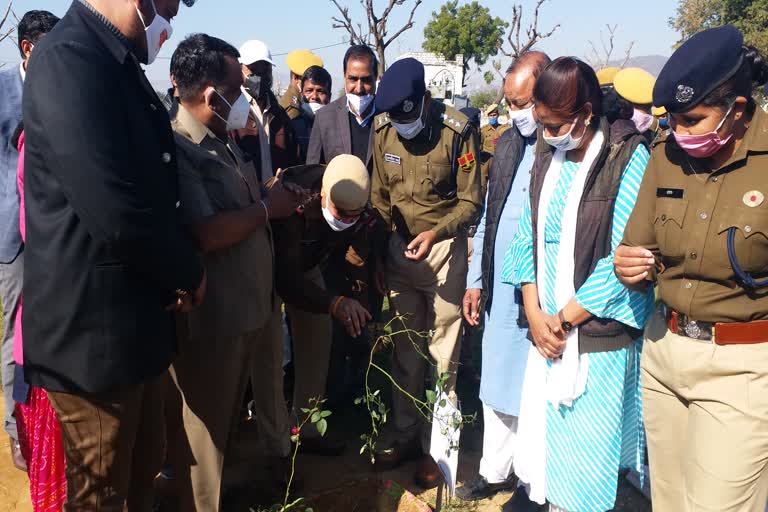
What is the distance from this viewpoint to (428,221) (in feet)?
11.0

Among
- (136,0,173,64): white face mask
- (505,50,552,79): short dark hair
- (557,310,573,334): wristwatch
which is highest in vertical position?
(505,50,552,79): short dark hair

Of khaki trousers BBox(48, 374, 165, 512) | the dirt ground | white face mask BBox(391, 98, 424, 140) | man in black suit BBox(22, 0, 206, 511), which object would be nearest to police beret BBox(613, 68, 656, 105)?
white face mask BBox(391, 98, 424, 140)

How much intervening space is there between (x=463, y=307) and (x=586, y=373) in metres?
0.96

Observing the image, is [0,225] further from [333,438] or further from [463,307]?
[463,307]

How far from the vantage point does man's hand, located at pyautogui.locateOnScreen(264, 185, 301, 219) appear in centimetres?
237

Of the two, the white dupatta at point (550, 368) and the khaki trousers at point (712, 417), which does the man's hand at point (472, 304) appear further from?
the khaki trousers at point (712, 417)

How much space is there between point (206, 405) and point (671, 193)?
6.05 ft

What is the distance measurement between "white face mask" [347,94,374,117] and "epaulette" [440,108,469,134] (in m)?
0.70

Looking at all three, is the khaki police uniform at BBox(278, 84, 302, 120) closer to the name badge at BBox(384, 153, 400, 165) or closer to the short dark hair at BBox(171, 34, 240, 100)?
the name badge at BBox(384, 153, 400, 165)

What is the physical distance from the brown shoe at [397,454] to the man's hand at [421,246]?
3.65 feet

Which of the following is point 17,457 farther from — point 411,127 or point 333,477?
point 411,127

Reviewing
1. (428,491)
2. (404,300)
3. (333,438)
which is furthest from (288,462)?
(404,300)

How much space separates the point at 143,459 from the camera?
2215mm

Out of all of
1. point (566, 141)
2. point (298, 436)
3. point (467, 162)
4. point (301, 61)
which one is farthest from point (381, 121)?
point (301, 61)
